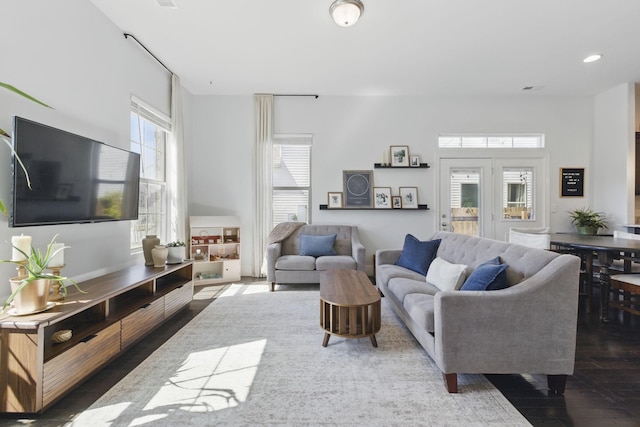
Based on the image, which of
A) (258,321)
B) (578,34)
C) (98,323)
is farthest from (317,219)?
(578,34)

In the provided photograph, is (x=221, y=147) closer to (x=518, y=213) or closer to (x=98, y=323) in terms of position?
(x=98, y=323)

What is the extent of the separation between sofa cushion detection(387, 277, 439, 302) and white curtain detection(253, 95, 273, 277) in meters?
2.52

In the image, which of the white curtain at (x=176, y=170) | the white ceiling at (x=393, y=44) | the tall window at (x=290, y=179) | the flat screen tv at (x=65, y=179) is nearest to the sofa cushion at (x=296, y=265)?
the tall window at (x=290, y=179)

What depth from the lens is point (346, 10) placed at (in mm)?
2512

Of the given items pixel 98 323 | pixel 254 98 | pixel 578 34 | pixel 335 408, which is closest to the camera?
pixel 335 408

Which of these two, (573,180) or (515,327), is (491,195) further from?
(515,327)

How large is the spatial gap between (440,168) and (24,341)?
5.12 meters

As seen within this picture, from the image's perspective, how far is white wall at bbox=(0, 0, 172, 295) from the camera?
76.0 inches

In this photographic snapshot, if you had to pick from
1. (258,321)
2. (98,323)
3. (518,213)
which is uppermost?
(518,213)

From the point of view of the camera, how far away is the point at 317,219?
482cm

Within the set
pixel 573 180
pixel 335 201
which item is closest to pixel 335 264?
pixel 335 201

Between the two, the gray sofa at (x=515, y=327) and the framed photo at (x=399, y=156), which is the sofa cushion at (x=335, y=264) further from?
the gray sofa at (x=515, y=327)

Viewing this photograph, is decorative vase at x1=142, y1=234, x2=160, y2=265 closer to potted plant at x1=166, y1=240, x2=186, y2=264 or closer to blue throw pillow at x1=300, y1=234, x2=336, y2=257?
potted plant at x1=166, y1=240, x2=186, y2=264

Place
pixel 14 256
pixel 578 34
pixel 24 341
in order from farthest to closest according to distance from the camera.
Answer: pixel 578 34 → pixel 14 256 → pixel 24 341
